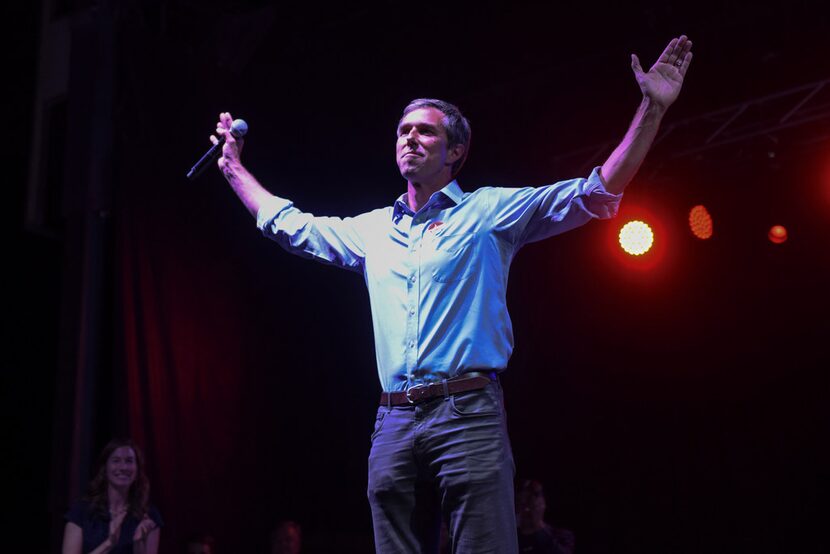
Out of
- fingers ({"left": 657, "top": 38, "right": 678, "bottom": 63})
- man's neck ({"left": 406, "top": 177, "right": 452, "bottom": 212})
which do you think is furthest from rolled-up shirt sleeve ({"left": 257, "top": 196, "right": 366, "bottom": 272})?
fingers ({"left": 657, "top": 38, "right": 678, "bottom": 63})

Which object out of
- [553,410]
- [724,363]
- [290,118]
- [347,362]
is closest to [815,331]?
[724,363]

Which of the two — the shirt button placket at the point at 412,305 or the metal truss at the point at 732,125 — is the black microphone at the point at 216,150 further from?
the metal truss at the point at 732,125

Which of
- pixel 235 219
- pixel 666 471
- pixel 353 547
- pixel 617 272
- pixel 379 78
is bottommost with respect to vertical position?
pixel 353 547

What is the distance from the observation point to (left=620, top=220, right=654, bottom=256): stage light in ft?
23.9

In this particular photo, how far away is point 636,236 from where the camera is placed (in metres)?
7.28

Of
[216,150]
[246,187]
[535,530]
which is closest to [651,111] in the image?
[246,187]

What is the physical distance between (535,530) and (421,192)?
155 inches

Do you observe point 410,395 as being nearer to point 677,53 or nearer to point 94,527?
point 677,53

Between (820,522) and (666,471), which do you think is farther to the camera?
(666,471)

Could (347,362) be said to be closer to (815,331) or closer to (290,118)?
(290,118)

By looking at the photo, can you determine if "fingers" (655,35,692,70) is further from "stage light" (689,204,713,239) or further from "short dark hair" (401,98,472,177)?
"stage light" (689,204,713,239)

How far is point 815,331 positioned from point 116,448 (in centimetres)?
556

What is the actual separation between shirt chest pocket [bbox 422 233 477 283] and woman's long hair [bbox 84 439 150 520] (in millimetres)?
3482

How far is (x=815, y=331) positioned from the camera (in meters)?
6.97
